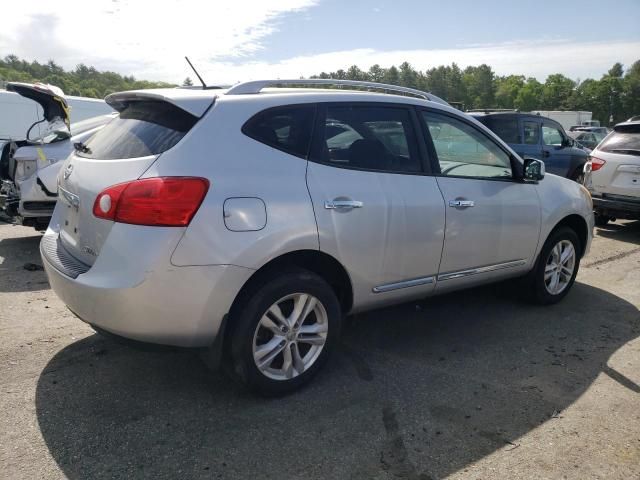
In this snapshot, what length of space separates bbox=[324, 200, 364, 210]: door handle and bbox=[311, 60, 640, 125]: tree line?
83205mm

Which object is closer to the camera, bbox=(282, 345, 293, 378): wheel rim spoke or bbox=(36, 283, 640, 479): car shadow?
bbox=(36, 283, 640, 479): car shadow

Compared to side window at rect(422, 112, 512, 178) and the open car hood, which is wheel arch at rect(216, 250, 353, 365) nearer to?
side window at rect(422, 112, 512, 178)

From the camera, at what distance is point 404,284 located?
3705mm

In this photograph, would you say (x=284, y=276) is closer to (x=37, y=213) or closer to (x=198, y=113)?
(x=198, y=113)

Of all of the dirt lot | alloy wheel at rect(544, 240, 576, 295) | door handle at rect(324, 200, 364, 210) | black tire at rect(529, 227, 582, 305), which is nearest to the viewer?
the dirt lot

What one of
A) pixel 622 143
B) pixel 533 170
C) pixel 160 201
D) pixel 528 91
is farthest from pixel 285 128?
pixel 528 91

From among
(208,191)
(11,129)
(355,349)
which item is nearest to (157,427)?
(208,191)

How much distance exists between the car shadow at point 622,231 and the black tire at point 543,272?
12.1 ft

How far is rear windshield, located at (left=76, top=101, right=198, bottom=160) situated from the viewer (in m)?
2.92

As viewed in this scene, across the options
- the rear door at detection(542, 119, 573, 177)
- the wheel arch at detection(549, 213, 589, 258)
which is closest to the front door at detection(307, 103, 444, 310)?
the wheel arch at detection(549, 213, 589, 258)

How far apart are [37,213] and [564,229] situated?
5716 millimetres

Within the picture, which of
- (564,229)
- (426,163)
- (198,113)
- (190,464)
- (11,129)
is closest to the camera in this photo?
(190,464)

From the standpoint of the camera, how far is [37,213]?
20.5 feet

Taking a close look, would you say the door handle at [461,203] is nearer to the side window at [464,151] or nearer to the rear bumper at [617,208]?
the side window at [464,151]
